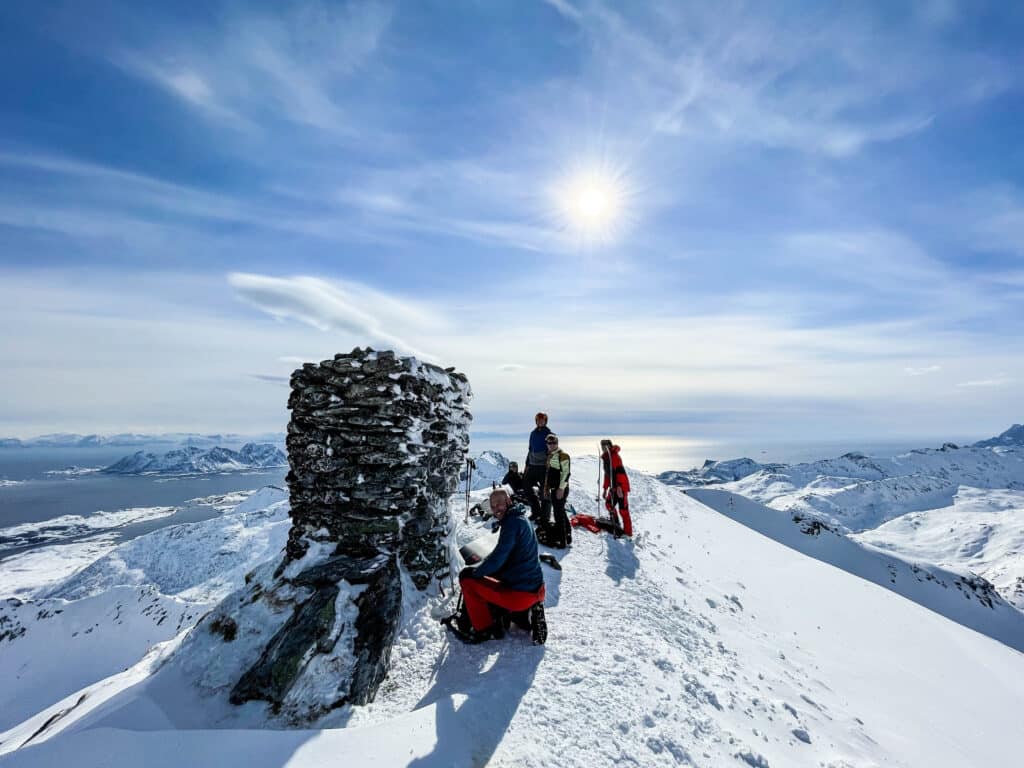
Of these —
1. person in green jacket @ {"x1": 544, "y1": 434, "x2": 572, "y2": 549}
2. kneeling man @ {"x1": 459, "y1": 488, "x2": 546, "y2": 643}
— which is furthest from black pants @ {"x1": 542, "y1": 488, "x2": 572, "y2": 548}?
kneeling man @ {"x1": 459, "y1": 488, "x2": 546, "y2": 643}

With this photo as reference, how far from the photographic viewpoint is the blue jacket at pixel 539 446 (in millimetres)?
13805

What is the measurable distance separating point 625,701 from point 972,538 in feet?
569

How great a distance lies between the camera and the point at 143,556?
91.1 meters

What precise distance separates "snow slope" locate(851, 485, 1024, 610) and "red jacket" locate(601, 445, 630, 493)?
276ft

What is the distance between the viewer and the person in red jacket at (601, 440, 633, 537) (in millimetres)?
14992

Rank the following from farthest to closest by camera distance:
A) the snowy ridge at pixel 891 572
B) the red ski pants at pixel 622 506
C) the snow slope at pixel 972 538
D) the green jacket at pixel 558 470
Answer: the snow slope at pixel 972 538, the snowy ridge at pixel 891 572, the red ski pants at pixel 622 506, the green jacket at pixel 558 470

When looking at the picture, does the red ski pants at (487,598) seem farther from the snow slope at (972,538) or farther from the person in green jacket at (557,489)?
the snow slope at (972,538)

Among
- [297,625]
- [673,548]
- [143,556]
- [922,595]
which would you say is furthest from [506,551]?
[143,556]

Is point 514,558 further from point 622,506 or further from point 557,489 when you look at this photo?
point 622,506

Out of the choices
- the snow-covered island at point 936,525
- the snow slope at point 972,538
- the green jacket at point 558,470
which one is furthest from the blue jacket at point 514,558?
the snow slope at point 972,538

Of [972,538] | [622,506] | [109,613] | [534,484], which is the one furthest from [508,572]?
[972,538]

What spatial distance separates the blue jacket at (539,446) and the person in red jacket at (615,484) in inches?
97.4

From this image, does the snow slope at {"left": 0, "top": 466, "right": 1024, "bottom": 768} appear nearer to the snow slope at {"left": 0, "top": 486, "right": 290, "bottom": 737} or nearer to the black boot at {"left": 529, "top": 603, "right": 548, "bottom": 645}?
the black boot at {"left": 529, "top": 603, "right": 548, "bottom": 645}

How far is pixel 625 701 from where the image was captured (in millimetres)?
5867
